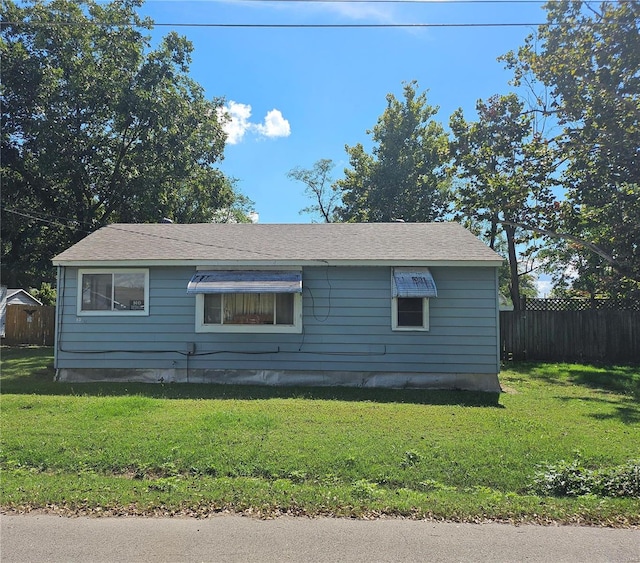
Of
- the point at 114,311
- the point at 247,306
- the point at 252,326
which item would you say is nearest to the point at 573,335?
the point at 252,326

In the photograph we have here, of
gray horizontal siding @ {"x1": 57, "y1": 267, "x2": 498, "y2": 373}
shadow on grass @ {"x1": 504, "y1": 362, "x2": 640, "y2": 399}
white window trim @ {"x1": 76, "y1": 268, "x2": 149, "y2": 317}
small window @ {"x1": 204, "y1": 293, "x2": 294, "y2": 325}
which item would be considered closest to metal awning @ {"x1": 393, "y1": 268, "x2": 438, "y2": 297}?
gray horizontal siding @ {"x1": 57, "y1": 267, "x2": 498, "y2": 373}

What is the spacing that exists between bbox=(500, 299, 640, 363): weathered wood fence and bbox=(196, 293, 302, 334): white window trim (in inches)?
301

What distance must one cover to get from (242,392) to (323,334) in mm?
2134

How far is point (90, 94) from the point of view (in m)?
18.2

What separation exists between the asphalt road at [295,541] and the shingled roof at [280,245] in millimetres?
6647

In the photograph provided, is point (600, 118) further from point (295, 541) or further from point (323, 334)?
point (295, 541)

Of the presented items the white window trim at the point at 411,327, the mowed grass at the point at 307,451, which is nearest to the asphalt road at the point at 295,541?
the mowed grass at the point at 307,451

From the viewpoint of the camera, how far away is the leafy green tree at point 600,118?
11336 mm

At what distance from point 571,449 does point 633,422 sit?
2.56 metres

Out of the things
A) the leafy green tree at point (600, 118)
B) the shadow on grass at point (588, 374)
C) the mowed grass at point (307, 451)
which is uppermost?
the leafy green tree at point (600, 118)

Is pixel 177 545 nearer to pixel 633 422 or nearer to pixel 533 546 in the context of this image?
pixel 533 546

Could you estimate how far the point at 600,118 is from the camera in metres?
11.6

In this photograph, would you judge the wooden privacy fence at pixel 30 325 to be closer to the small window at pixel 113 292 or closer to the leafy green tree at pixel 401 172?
the small window at pixel 113 292

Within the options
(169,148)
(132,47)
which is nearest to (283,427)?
(169,148)
